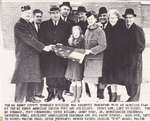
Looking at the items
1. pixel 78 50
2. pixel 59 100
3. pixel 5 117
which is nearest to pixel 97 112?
pixel 59 100

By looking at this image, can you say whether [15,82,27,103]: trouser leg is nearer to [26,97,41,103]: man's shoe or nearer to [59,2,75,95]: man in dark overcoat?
[26,97,41,103]: man's shoe

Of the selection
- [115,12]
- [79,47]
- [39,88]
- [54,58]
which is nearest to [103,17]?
[115,12]

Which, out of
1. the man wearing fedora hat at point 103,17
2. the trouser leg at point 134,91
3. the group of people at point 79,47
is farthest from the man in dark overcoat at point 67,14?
the trouser leg at point 134,91

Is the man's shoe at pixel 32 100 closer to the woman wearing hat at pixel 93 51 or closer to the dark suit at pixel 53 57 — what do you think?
the dark suit at pixel 53 57

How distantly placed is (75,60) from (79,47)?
0.18 ft

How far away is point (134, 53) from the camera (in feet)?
5.14

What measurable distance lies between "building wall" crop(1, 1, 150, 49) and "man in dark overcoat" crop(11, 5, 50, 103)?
0.02 meters

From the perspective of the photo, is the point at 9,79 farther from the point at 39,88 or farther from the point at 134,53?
the point at 134,53

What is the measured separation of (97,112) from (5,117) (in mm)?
370

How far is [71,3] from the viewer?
1.56 meters

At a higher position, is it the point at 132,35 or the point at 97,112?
the point at 132,35

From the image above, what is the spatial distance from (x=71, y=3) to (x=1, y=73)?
0.39 m

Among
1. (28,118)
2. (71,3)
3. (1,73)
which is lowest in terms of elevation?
(28,118)

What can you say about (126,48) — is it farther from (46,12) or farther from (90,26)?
(46,12)
